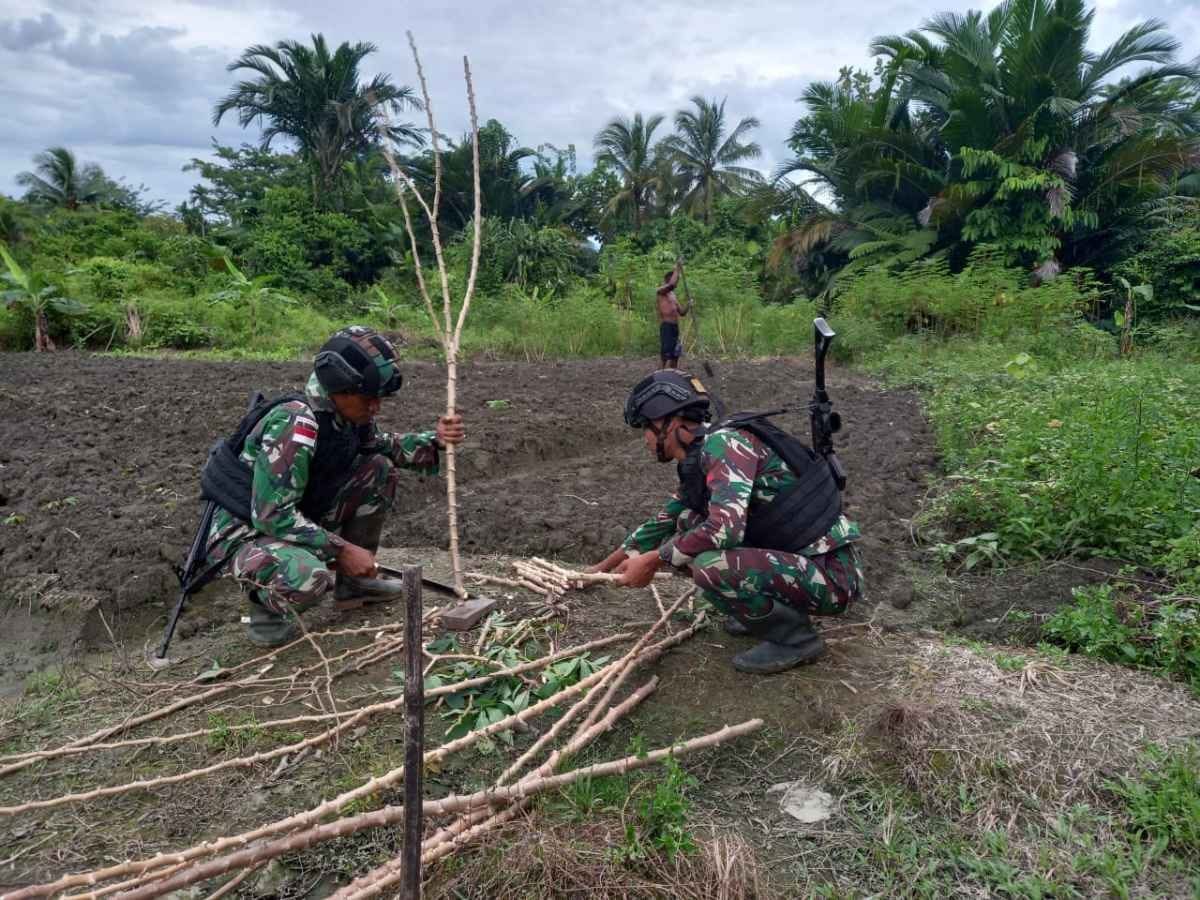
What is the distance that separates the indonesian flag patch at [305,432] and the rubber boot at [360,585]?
31.1 inches

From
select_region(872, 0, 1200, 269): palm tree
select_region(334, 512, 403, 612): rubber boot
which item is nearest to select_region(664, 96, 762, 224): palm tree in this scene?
select_region(872, 0, 1200, 269): palm tree

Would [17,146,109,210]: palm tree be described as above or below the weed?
above

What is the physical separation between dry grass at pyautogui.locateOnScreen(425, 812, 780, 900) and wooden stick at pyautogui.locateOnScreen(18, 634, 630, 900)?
340 millimetres

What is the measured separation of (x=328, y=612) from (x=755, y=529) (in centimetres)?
222

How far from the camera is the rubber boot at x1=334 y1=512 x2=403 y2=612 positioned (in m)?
4.15

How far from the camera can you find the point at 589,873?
218cm

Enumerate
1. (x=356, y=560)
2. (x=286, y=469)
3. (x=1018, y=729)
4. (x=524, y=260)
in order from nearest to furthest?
(x=1018, y=729), (x=286, y=469), (x=356, y=560), (x=524, y=260)

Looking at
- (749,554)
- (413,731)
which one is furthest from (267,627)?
(413,731)

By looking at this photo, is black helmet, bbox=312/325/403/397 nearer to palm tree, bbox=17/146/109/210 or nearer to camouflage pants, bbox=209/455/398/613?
camouflage pants, bbox=209/455/398/613

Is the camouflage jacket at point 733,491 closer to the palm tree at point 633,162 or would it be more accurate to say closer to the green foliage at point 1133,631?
the green foliage at point 1133,631

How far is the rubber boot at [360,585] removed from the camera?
4.15 meters

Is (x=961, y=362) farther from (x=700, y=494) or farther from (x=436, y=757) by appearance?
(x=436, y=757)

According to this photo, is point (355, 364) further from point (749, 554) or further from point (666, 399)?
point (749, 554)

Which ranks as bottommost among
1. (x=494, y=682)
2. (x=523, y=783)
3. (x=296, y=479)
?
(x=494, y=682)
